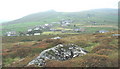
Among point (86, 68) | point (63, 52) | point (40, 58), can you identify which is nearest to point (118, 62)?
point (86, 68)

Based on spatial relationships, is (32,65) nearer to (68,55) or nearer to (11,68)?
(11,68)

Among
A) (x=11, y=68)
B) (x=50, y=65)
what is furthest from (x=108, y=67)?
(x=11, y=68)

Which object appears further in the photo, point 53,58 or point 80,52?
point 80,52

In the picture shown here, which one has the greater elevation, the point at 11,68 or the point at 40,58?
the point at 40,58

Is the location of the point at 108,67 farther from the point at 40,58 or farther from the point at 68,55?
the point at 40,58

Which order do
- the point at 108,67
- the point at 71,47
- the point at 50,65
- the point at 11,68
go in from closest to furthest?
the point at 108,67
the point at 50,65
the point at 11,68
the point at 71,47

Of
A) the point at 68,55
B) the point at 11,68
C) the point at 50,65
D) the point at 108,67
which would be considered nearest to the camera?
the point at 108,67
